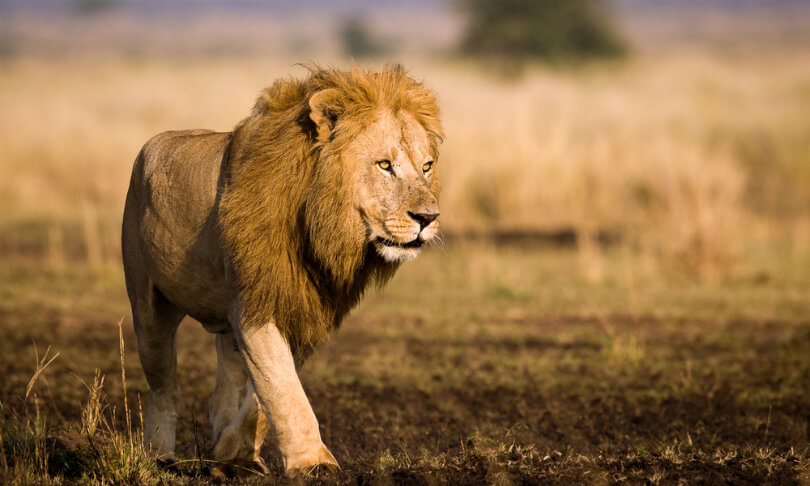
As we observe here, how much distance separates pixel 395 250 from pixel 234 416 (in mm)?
1258

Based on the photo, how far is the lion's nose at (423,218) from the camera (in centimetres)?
407

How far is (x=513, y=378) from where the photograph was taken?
22.9 feet

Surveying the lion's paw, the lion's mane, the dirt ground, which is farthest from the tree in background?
the lion's paw

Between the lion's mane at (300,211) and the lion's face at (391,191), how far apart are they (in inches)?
2.0

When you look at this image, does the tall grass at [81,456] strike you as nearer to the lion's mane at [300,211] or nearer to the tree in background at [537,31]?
the lion's mane at [300,211]

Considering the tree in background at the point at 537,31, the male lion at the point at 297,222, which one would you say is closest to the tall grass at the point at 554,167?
the male lion at the point at 297,222

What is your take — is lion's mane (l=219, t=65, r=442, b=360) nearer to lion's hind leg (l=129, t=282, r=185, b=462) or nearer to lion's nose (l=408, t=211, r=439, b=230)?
lion's nose (l=408, t=211, r=439, b=230)

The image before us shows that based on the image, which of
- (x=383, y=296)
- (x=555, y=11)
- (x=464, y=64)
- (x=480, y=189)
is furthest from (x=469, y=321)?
(x=555, y=11)

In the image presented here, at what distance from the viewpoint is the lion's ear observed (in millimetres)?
4125

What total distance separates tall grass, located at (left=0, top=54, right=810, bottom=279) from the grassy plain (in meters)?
0.05

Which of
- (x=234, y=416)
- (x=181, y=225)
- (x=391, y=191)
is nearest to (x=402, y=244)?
(x=391, y=191)

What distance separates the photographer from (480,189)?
1493cm

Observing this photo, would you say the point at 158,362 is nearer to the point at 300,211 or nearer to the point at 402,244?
the point at 300,211

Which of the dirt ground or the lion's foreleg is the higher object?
the lion's foreleg
